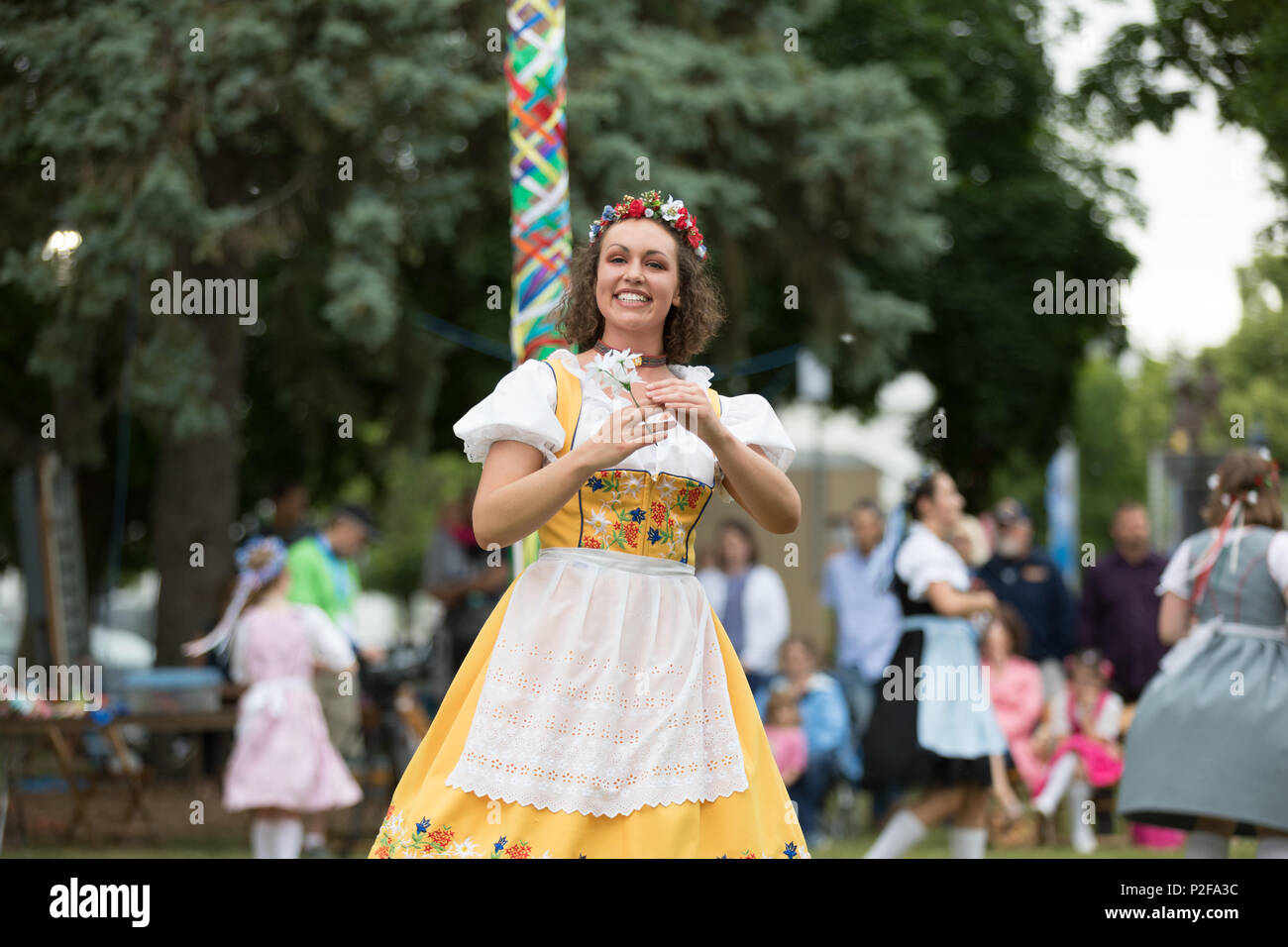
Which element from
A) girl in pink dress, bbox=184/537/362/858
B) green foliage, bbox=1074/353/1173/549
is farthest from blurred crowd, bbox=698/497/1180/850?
green foliage, bbox=1074/353/1173/549

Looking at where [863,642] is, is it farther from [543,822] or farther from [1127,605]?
[543,822]

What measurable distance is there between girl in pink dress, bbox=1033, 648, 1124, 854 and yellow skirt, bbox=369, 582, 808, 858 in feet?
25.0

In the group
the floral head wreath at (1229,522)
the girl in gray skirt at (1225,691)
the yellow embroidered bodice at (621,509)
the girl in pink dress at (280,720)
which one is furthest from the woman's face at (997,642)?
the yellow embroidered bodice at (621,509)

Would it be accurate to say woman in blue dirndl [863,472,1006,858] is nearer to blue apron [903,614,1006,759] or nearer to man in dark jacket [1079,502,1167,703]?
blue apron [903,614,1006,759]

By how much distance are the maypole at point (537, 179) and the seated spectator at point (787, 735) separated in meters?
5.72

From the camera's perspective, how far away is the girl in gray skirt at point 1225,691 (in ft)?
20.1


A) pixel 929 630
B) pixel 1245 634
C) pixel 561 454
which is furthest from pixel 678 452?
pixel 929 630

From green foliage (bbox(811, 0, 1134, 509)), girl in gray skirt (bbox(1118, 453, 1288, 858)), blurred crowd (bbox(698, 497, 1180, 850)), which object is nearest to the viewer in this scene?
girl in gray skirt (bbox(1118, 453, 1288, 858))

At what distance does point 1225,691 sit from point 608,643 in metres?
3.57

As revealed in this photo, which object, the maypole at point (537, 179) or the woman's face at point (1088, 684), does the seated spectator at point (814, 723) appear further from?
the maypole at point (537, 179)

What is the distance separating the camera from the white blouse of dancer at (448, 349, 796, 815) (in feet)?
11.5

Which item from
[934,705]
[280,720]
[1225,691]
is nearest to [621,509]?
[1225,691]
